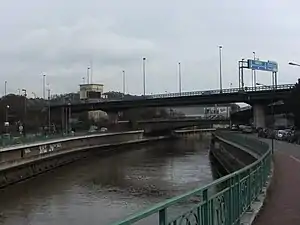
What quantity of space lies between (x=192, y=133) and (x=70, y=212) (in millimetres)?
145601

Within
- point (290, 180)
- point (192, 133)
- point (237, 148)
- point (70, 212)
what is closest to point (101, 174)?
point (237, 148)

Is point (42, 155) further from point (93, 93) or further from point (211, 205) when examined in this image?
point (93, 93)

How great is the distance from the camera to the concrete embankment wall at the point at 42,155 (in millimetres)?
51975

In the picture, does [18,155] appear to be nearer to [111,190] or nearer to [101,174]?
[101,174]

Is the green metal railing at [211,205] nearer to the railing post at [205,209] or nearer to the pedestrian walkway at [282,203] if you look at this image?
the railing post at [205,209]

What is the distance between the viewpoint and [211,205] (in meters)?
8.27

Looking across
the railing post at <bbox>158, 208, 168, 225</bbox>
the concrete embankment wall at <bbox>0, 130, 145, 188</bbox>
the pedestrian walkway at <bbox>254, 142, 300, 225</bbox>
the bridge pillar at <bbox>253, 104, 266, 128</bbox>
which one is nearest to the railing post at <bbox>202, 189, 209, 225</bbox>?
the railing post at <bbox>158, 208, 168, 225</bbox>

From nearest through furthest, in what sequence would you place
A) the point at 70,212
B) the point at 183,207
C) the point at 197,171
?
the point at 183,207 → the point at 70,212 → the point at 197,171

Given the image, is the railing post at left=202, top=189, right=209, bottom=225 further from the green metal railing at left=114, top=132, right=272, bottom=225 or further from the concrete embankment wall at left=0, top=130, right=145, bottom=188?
the concrete embankment wall at left=0, top=130, right=145, bottom=188

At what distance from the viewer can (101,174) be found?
56.9 m

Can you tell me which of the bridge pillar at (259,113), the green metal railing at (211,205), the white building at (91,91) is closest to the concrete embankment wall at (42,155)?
the bridge pillar at (259,113)

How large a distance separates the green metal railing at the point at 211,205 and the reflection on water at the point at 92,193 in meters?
12.5

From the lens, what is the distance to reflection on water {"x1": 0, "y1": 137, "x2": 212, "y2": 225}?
28.9 metres

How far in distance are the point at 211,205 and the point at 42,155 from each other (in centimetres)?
5741
